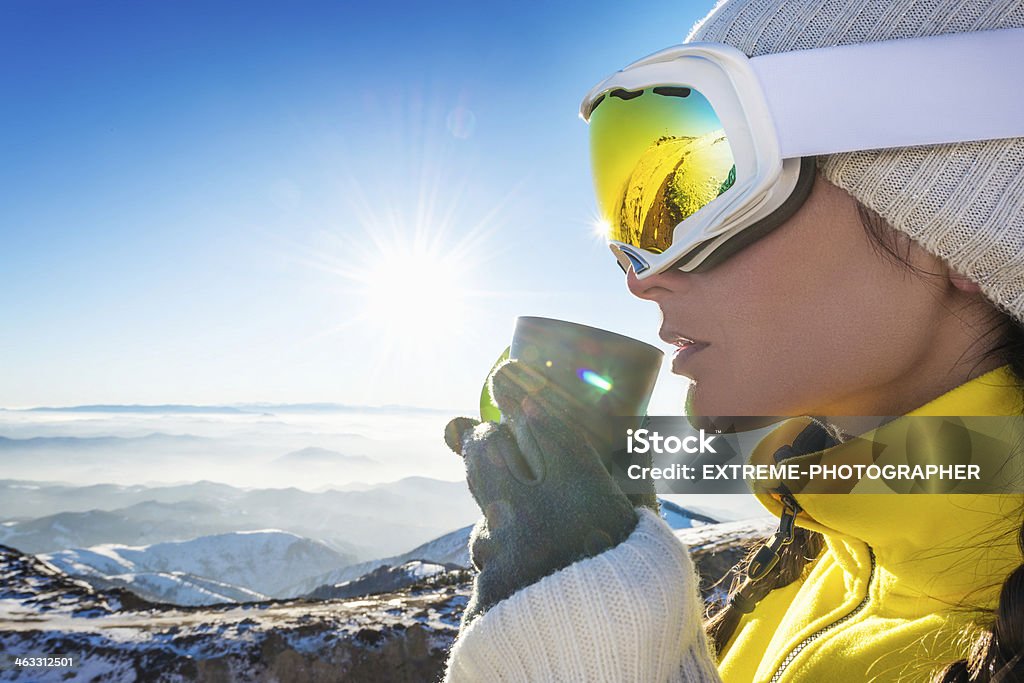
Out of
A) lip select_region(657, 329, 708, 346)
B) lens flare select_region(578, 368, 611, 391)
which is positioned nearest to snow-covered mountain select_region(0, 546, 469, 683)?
lens flare select_region(578, 368, 611, 391)

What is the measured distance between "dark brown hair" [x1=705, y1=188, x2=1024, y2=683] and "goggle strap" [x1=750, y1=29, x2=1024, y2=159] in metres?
0.16

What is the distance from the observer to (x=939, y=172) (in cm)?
127

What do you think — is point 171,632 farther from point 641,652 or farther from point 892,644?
point 892,644

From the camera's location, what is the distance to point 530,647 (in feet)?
4.02

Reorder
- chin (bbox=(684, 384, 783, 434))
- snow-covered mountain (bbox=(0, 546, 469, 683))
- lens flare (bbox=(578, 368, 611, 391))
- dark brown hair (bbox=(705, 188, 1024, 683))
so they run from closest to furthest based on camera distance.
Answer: dark brown hair (bbox=(705, 188, 1024, 683)), chin (bbox=(684, 384, 783, 434)), lens flare (bbox=(578, 368, 611, 391)), snow-covered mountain (bbox=(0, 546, 469, 683))

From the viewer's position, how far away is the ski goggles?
128 cm

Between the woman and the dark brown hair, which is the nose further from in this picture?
the dark brown hair

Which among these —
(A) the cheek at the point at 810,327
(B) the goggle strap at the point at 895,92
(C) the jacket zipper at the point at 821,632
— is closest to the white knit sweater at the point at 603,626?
(C) the jacket zipper at the point at 821,632

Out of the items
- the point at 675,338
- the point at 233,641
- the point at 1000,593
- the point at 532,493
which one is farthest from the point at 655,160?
the point at 233,641

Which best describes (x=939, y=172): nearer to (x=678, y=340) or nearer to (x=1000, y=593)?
(x=678, y=340)

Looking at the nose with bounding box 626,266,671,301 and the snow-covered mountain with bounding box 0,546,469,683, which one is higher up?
the nose with bounding box 626,266,671,301

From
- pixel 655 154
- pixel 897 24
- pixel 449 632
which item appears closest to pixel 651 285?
pixel 655 154

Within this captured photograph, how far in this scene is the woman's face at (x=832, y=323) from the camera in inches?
51.3

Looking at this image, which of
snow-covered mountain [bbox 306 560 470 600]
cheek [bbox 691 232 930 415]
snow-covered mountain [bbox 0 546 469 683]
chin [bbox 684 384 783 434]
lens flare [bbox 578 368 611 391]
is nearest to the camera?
cheek [bbox 691 232 930 415]
